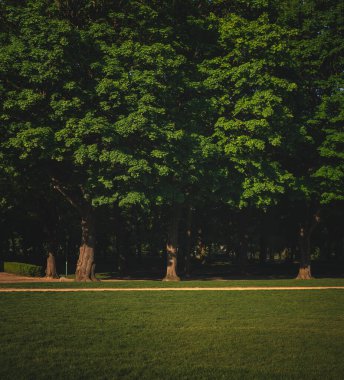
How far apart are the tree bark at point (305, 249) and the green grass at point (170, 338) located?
52.2 ft

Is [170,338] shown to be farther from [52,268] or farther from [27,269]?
[27,269]

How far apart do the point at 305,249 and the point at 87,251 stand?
49.6ft

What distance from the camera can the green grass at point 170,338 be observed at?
352 inches

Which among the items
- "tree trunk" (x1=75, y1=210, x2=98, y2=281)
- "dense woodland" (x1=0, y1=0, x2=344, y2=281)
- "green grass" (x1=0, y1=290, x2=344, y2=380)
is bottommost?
"green grass" (x1=0, y1=290, x2=344, y2=380)

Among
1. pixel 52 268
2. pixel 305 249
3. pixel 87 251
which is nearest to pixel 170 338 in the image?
pixel 87 251

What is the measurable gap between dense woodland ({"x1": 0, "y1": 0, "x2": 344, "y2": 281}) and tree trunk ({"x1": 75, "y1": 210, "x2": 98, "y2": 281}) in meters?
0.08

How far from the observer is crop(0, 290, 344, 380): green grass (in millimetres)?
8945

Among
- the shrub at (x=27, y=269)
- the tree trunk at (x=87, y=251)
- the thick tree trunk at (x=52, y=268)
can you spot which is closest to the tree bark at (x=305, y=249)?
the tree trunk at (x=87, y=251)

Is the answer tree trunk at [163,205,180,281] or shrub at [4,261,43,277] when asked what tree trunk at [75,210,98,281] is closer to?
tree trunk at [163,205,180,281]

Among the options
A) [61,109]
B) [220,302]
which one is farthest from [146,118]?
[220,302]

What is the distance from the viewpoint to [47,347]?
10.6 metres

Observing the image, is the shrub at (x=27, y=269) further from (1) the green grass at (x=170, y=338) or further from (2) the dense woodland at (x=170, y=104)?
(1) the green grass at (x=170, y=338)

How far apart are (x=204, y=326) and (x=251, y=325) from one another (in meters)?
1.33

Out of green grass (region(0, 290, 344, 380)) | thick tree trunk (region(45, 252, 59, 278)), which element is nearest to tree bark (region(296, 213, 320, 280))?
green grass (region(0, 290, 344, 380))
